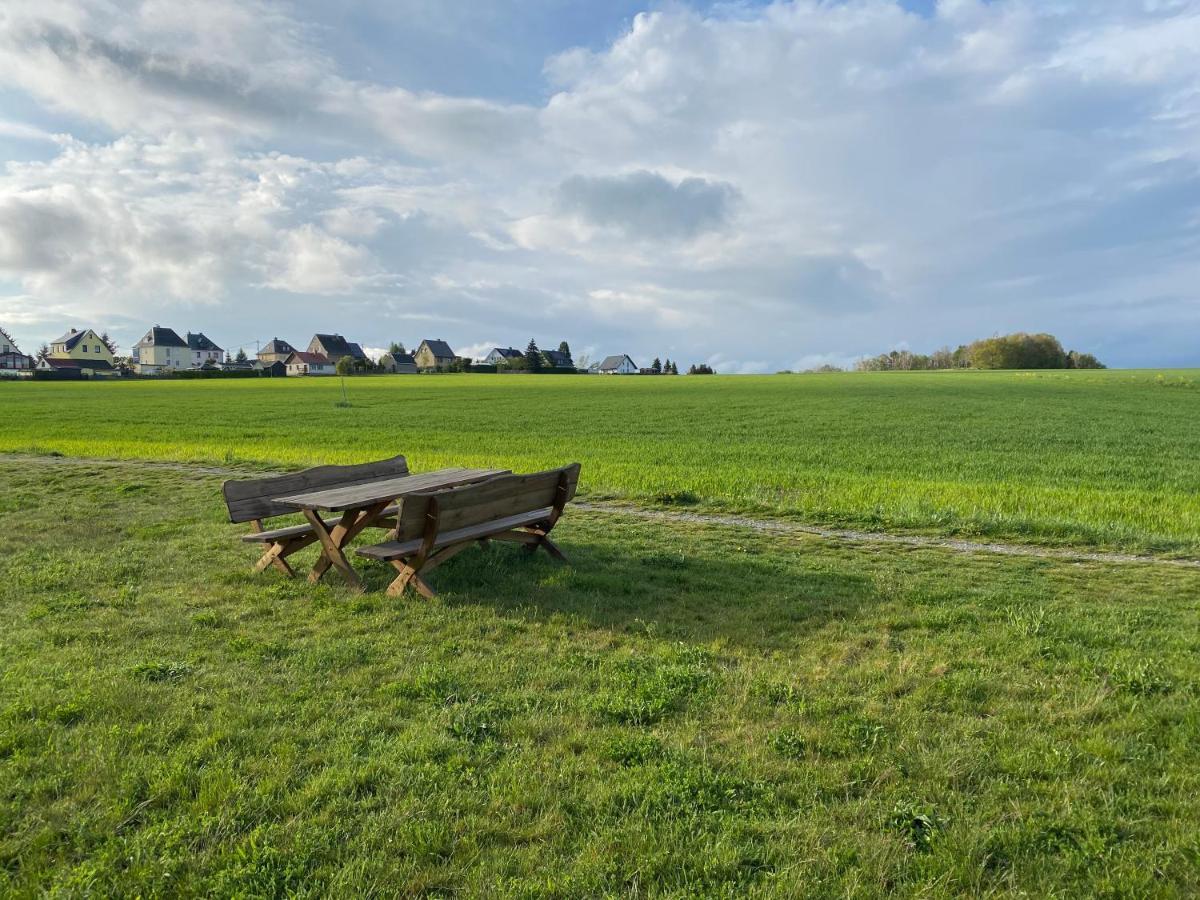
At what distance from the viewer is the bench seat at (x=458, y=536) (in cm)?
611

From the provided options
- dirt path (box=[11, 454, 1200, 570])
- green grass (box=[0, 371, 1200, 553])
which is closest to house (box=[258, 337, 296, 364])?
green grass (box=[0, 371, 1200, 553])

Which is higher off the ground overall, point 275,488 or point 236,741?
point 275,488

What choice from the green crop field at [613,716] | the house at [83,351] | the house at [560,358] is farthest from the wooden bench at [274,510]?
the house at [83,351]

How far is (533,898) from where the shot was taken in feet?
8.70

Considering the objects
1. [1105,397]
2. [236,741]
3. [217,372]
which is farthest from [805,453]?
[217,372]

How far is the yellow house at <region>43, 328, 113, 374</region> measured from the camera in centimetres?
11362

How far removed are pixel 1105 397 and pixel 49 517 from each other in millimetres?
55286

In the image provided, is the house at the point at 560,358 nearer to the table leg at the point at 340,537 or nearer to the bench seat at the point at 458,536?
the bench seat at the point at 458,536

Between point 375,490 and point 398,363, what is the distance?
410ft

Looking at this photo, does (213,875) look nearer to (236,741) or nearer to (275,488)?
(236,741)

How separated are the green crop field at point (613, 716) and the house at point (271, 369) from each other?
317 feet

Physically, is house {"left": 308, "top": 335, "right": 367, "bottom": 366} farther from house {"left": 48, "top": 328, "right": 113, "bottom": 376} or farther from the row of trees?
the row of trees

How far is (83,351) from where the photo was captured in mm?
117125

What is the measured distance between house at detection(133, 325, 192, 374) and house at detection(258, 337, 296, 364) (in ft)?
51.6
